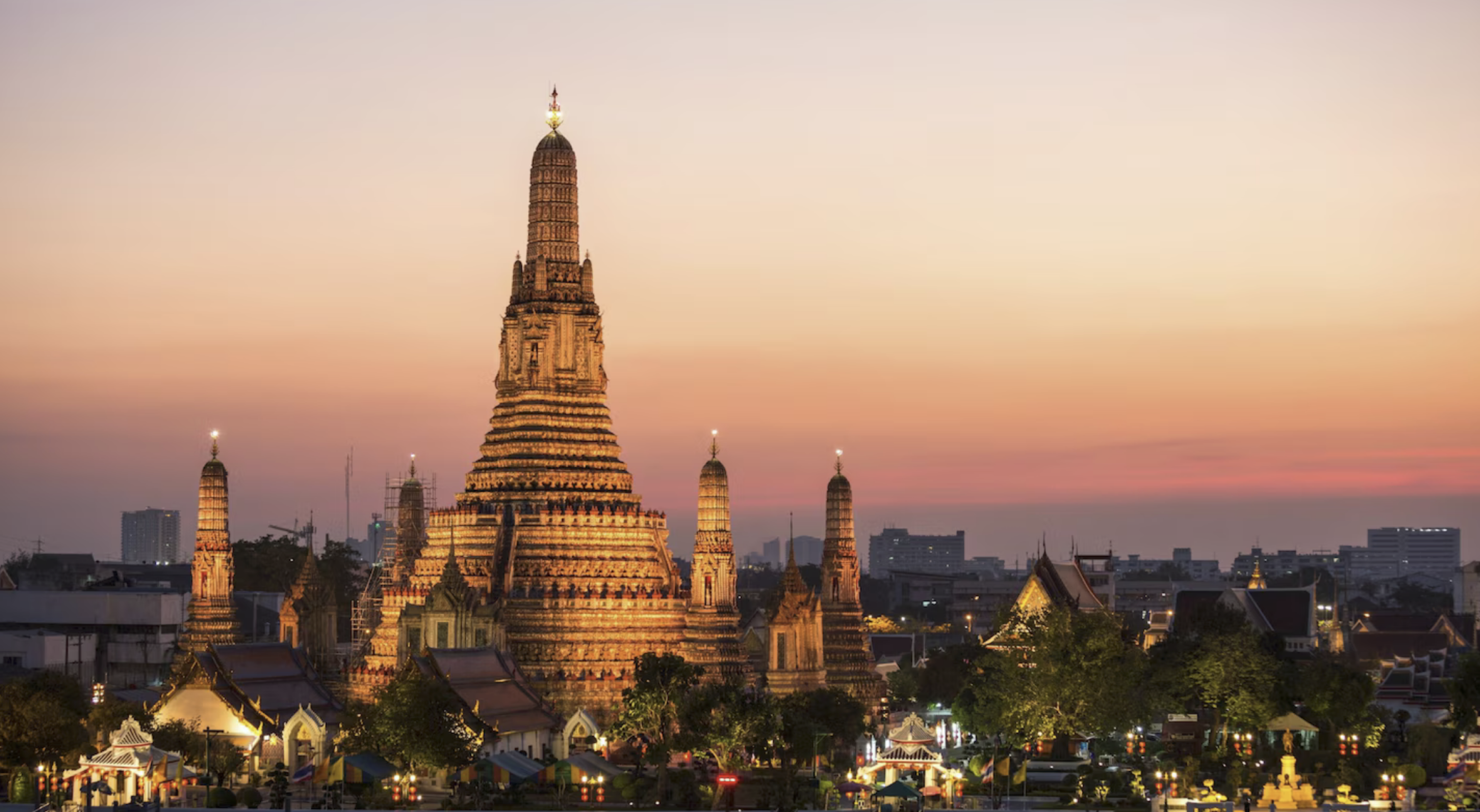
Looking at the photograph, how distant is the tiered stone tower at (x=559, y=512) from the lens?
106 meters

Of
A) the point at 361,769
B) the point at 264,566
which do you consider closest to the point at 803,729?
the point at 361,769

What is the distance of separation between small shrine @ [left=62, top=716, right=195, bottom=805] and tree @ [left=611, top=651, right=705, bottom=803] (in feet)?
55.6

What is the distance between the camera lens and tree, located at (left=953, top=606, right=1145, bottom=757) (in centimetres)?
9531

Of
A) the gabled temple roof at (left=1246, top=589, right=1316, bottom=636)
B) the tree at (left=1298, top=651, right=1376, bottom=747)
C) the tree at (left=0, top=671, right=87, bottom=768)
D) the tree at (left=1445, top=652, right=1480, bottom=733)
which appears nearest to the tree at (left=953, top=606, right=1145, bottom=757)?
the tree at (left=1298, top=651, right=1376, bottom=747)

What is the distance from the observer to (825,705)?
100062 millimetres

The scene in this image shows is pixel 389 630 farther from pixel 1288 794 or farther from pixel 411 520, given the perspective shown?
pixel 1288 794

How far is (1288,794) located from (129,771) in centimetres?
4186

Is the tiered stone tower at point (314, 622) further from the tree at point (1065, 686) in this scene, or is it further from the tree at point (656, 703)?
the tree at point (1065, 686)

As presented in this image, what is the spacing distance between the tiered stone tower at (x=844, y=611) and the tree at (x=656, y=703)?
24174 millimetres

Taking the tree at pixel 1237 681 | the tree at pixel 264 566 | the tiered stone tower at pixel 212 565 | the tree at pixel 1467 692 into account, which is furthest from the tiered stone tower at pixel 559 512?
the tree at pixel 264 566

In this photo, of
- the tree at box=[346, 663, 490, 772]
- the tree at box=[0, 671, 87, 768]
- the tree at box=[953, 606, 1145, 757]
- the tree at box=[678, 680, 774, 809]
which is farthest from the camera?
the tree at box=[953, 606, 1145, 757]

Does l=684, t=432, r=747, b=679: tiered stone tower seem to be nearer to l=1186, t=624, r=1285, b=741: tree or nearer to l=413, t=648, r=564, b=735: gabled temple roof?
l=413, t=648, r=564, b=735: gabled temple roof

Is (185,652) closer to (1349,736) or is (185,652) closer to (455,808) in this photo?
(455,808)

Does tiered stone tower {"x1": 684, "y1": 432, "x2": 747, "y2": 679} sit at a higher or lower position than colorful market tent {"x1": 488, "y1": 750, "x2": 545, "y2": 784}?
higher
